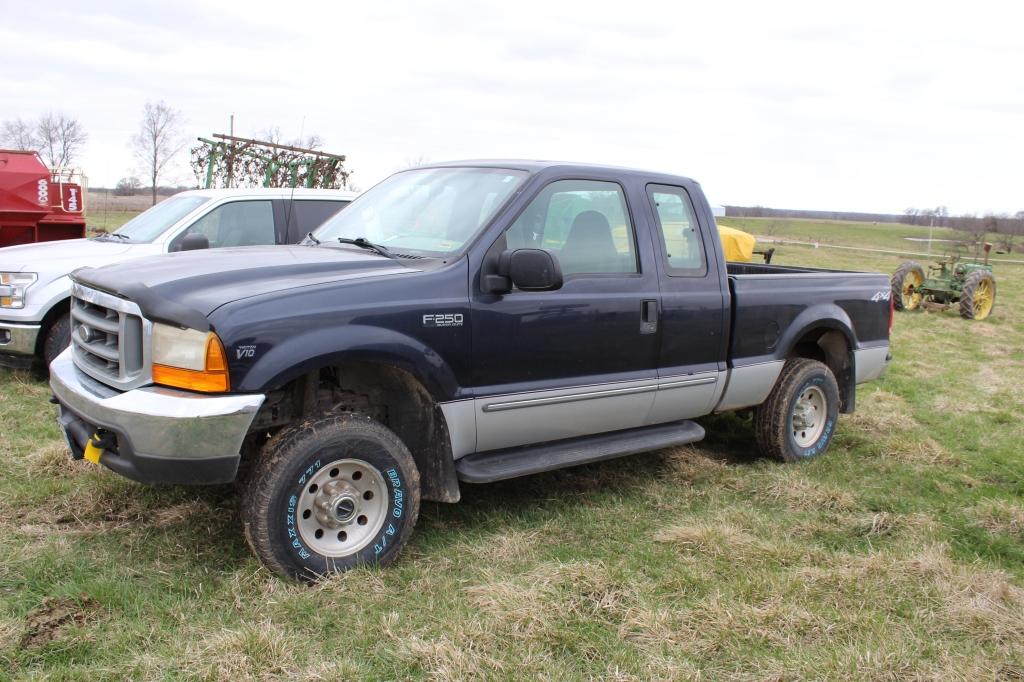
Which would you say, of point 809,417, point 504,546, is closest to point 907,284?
point 809,417

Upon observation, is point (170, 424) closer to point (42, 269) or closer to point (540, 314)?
point (540, 314)

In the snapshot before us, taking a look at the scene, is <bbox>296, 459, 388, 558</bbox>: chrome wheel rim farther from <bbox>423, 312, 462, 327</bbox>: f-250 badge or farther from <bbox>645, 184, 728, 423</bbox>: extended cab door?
<bbox>645, 184, 728, 423</bbox>: extended cab door

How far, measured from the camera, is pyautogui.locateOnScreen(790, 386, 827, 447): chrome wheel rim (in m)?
6.28

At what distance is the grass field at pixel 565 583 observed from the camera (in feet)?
10.7

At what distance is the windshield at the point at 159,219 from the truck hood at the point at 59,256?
219 mm

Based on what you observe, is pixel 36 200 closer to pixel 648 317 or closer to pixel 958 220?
pixel 648 317

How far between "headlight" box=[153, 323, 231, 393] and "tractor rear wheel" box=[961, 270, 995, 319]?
15596 mm

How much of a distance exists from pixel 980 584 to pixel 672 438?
175 cm

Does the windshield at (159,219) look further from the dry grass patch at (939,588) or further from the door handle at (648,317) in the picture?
the dry grass patch at (939,588)

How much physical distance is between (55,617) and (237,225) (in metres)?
5.21

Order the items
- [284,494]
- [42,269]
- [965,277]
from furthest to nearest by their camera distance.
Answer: [965,277]
[42,269]
[284,494]

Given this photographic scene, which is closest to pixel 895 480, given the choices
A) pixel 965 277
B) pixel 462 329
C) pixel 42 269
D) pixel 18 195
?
pixel 462 329

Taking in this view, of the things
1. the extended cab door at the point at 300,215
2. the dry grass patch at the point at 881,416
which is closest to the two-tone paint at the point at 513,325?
the dry grass patch at the point at 881,416

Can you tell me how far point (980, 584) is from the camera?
4.08 metres
